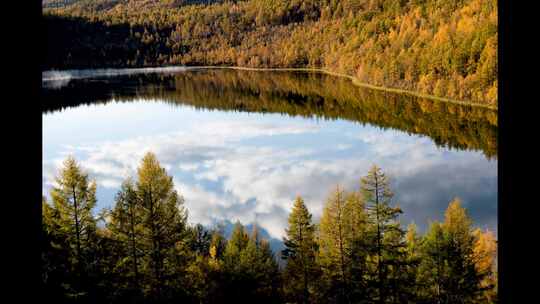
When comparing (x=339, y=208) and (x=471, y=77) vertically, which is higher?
Result: (x=471, y=77)

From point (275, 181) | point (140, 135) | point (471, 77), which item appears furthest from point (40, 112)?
point (471, 77)

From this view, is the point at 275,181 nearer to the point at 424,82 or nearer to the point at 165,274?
the point at 165,274

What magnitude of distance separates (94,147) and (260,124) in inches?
1223

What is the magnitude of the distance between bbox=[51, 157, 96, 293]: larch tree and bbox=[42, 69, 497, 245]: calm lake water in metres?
23.5

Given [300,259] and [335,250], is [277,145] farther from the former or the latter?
[335,250]

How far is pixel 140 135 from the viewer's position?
9544 centimetres

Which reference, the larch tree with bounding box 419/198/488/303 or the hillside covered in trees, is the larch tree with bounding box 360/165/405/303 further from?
the larch tree with bounding box 419/198/488/303

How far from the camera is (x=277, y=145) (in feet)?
271

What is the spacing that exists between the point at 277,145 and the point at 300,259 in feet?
179

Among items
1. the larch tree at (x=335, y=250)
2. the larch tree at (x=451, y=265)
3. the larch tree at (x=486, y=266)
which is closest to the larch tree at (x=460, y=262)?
the larch tree at (x=451, y=265)

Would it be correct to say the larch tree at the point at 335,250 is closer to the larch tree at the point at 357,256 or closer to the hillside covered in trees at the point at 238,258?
the hillside covered in trees at the point at 238,258

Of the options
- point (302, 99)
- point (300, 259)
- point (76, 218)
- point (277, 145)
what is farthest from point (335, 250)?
point (302, 99)

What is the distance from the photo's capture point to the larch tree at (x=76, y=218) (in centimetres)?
2566

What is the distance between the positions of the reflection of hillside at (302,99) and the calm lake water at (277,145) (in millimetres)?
330
